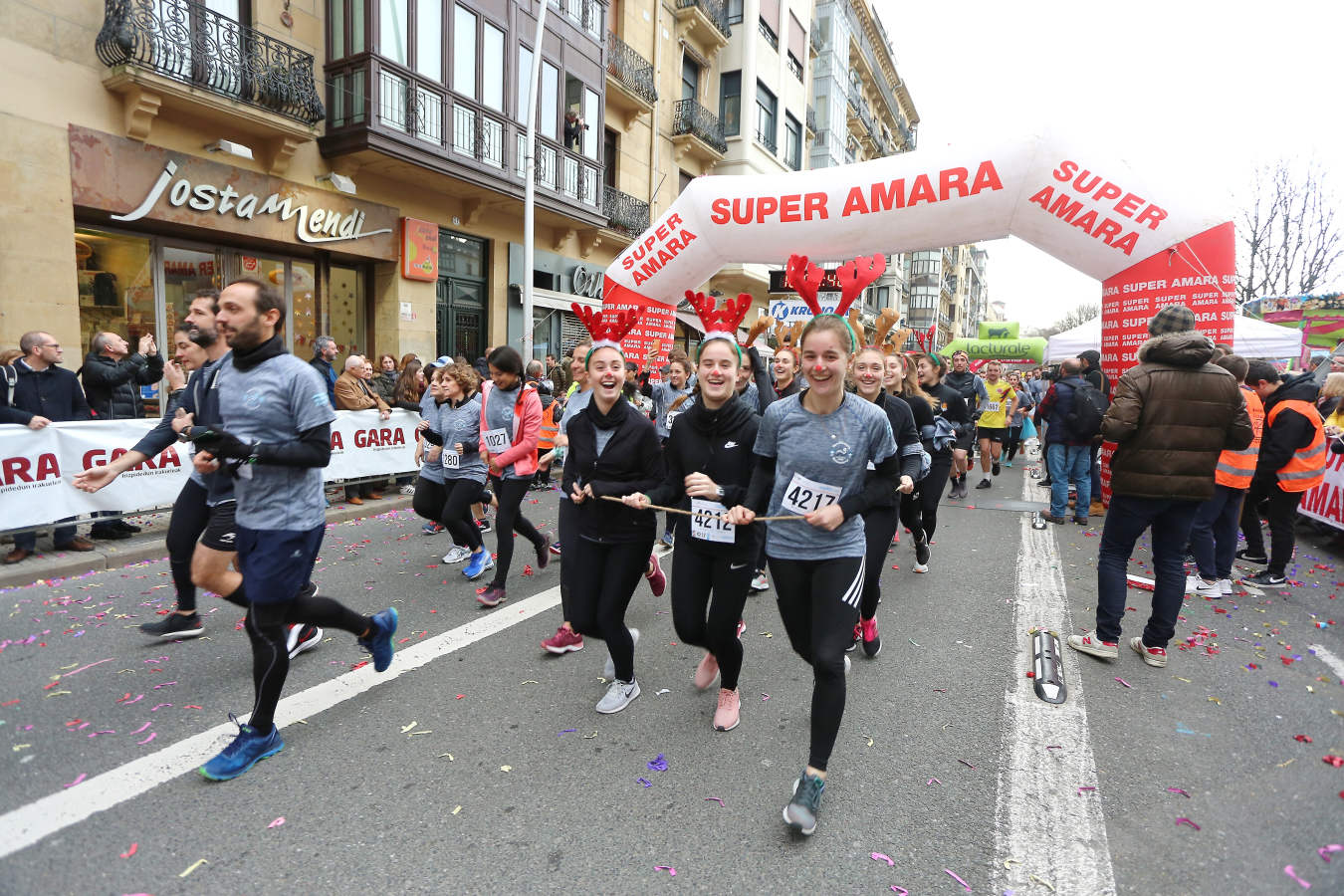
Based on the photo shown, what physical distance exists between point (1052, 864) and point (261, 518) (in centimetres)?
329

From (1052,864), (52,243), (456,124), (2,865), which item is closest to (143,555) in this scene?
(2,865)

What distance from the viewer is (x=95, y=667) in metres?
3.91

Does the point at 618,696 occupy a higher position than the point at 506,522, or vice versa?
the point at 506,522

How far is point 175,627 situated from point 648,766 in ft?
10.5

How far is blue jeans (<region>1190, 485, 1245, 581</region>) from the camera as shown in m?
5.60

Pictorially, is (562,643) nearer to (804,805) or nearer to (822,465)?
(804,805)

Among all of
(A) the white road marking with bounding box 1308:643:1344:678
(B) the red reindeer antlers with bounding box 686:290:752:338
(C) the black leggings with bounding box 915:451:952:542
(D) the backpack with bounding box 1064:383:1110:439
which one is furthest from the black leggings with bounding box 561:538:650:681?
(D) the backpack with bounding box 1064:383:1110:439

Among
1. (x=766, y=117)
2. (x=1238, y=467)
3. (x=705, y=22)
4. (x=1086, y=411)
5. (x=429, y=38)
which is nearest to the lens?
(x=1238, y=467)

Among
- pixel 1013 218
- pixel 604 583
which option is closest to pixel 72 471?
pixel 604 583

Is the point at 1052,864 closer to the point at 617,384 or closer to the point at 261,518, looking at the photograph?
the point at 617,384

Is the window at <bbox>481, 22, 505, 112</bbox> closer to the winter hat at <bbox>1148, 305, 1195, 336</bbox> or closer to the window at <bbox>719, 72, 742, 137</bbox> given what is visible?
the window at <bbox>719, 72, 742, 137</bbox>

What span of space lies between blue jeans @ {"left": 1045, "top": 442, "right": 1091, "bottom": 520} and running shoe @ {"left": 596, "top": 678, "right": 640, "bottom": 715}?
274 inches

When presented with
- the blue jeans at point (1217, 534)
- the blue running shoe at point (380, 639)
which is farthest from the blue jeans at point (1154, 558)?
the blue running shoe at point (380, 639)

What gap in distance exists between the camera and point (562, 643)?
4.27 metres
